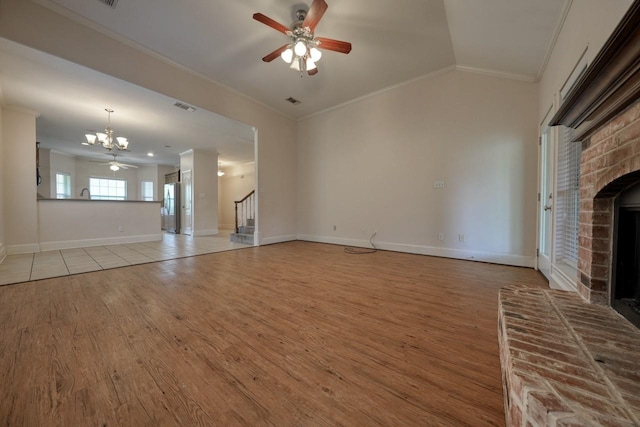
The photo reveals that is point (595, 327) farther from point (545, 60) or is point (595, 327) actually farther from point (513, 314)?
point (545, 60)

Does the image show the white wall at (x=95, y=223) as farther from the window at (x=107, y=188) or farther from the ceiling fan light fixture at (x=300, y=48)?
the ceiling fan light fixture at (x=300, y=48)

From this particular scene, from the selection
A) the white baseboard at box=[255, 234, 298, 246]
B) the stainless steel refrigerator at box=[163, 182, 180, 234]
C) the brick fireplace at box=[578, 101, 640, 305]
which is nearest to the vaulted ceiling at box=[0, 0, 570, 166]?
the brick fireplace at box=[578, 101, 640, 305]

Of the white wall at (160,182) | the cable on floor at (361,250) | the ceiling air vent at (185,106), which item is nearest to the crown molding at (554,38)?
the cable on floor at (361,250)

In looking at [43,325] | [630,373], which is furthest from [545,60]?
[43,325]

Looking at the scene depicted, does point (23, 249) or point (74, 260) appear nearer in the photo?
point (74, 260)

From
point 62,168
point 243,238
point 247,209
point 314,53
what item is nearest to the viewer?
point 314,53

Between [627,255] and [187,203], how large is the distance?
860cm

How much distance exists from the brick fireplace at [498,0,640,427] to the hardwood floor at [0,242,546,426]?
0.31 meters

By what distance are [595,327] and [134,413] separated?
206cm

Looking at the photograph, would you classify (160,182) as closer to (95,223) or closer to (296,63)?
(95,223)

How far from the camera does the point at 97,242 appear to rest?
4.98 metres

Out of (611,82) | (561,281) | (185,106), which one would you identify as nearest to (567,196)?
(561,281)

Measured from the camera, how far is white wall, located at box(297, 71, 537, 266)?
3.35m

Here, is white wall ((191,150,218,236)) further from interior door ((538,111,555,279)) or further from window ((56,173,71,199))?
interior door ((538,111,555,279))
